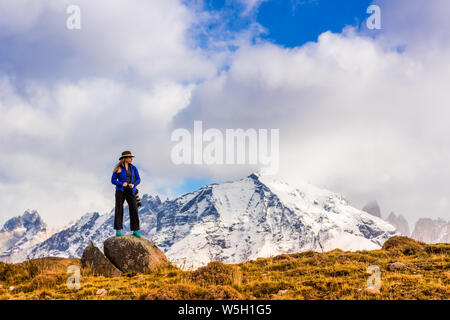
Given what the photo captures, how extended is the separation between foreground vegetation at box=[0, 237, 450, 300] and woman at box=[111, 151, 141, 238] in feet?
9.42

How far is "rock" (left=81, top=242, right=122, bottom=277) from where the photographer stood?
14.2m

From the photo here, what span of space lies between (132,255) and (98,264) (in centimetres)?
136

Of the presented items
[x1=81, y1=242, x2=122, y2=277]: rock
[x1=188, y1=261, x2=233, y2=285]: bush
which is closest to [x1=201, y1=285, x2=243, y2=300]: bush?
[x1=188, y1=261, x2=233, y2=285]: bush

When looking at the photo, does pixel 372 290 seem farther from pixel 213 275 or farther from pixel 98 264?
pixel 98 264

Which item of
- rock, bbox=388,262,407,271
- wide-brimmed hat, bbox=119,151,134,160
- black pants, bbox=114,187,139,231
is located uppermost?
wide-brimmed hat, bbox=119,151,134,160

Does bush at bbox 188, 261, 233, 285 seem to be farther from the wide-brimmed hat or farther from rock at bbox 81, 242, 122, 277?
the wide-brimmed hat

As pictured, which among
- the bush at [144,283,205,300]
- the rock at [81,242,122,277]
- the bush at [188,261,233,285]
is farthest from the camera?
the rock at [81,242,122,277]

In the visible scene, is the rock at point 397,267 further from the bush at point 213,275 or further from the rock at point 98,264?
the rock at point 98,264

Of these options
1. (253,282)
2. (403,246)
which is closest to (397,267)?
(253,282)

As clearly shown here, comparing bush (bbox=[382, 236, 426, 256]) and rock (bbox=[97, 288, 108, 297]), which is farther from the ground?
bush (bbox=[382, 236, 426, 256])
